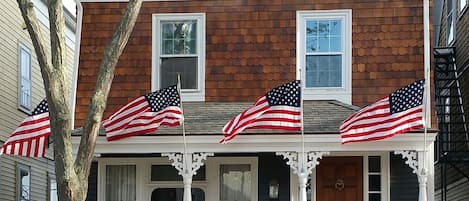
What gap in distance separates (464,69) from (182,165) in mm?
7279

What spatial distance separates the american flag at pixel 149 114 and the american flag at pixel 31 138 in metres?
1.01

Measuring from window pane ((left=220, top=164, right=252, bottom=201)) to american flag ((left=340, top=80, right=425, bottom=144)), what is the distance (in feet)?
8.72

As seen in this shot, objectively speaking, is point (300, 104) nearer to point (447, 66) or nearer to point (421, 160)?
point (421, 160)

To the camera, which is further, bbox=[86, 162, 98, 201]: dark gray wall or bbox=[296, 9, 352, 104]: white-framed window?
bbox=[86, 162, 98, 201]: dark gray wall

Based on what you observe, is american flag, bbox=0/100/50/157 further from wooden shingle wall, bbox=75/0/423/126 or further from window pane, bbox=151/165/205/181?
window pane, bbox=151/165/205/181

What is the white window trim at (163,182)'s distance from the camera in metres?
14.7

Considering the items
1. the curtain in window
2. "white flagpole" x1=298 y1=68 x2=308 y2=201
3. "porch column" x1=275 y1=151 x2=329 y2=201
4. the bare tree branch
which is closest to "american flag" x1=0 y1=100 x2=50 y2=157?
the curtain in window

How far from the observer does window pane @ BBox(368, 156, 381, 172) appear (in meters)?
14.4

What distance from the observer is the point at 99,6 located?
15297 mm

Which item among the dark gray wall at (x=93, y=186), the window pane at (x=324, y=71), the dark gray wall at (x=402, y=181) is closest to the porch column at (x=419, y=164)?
the dark gray wall at (x=402, y=181)

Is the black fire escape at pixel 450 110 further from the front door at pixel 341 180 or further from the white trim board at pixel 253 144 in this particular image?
the white trim board at pixel 253 144

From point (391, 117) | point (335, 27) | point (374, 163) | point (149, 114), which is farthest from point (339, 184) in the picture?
point (149, 114)

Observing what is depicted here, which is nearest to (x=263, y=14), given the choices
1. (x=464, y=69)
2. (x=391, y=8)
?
(x=391, y=8)

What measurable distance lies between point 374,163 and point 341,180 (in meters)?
0.61
